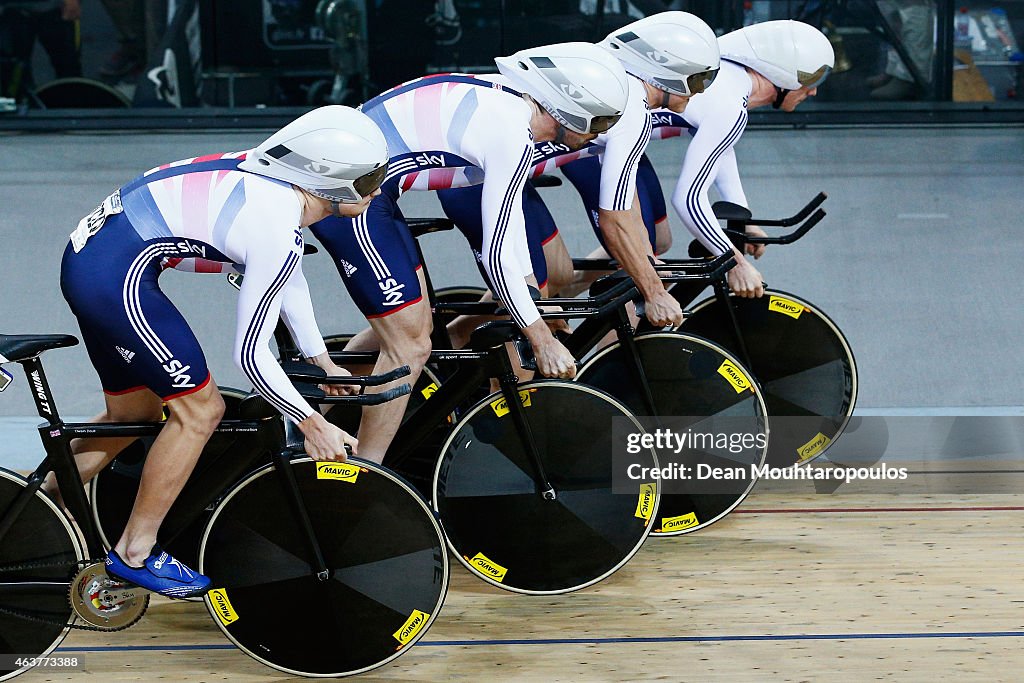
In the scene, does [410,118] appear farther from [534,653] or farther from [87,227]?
[534,653]

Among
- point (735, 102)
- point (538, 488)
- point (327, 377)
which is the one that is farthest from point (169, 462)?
point (735, 102)

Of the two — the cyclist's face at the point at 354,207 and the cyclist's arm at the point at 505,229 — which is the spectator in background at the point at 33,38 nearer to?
the cyclist's arm at the point at 505,229

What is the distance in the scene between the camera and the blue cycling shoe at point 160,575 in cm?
276

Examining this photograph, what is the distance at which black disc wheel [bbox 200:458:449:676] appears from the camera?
2.77m

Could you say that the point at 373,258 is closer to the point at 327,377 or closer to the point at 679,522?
the point at 327,377

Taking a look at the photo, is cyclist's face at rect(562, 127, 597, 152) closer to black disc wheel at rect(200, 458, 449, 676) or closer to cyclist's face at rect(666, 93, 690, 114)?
cyclist's face at rect(666, 93, 690, 114)

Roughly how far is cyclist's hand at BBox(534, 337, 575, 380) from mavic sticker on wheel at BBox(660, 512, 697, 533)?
655 millimetres

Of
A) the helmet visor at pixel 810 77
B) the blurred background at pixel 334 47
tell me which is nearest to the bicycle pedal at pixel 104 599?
the helmet visor at pixel 810 77

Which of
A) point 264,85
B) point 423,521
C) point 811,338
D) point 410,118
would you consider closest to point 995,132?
point 264,85

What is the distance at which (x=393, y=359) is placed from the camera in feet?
11.0

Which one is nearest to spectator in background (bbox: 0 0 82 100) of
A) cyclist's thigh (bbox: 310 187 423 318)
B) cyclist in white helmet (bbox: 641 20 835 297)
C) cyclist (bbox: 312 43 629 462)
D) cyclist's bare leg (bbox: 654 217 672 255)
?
cyclist's bare leg (bbox: 654 217 672 255)

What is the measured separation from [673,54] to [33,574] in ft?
6.79

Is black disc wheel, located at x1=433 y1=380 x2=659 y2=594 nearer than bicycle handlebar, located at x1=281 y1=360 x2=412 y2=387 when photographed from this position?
No

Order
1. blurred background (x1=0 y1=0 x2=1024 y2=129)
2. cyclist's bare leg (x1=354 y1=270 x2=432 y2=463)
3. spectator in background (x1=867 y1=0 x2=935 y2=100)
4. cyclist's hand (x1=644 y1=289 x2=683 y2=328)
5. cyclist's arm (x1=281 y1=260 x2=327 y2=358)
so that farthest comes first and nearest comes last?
spectator in background (x1=867 y1=0 x2=935 y2=100) < blurred background (x1=0 y1=0 x2=1024 y2=129) < cyclist's hand (x1=644 y1=289 x2=683 y2=328) < cyclist's bare leg (x1=354 y1=270 x2=432 y2=463) < cyclist's arm (x1=281 y1=260 x2=327 y2=358)
